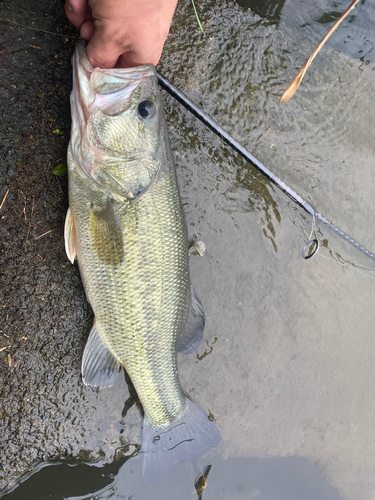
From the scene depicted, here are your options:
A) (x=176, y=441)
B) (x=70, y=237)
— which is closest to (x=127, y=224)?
(x=70, y=237)

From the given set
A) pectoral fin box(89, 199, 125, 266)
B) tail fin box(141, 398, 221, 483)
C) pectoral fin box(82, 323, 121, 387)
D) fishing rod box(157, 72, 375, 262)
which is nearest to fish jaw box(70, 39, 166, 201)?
pectoral fin box(89, 199, 125, 266)

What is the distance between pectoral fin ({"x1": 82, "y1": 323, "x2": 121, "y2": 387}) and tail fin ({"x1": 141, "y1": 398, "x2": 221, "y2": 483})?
433 millimetres

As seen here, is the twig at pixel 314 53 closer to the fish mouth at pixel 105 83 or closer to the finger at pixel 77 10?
the fish mouth at pixel 105 83

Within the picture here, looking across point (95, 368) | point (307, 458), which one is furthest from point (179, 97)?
point (307, 458)

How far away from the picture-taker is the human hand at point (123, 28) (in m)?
1.56

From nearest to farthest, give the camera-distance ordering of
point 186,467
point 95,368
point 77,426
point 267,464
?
1. point 95,368
2. point 77,426
3. point 186,467
4. point 267,464

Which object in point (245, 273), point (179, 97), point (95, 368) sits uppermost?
point (179, 97)

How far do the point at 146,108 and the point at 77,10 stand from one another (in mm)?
654

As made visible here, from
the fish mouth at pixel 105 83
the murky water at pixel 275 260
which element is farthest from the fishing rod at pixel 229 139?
the fish mouth at pixel 105 83

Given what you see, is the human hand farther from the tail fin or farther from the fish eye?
the tail fin

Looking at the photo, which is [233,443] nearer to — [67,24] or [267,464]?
[267,464]

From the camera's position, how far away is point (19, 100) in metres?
2.15

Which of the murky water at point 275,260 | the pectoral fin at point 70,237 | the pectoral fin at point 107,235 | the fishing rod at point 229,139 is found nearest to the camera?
the pectoral fin at point 107,235

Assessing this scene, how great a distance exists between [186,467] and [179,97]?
2819 millimetres
